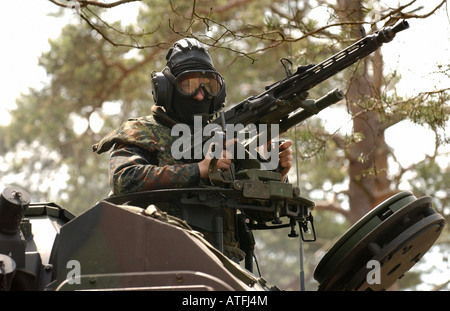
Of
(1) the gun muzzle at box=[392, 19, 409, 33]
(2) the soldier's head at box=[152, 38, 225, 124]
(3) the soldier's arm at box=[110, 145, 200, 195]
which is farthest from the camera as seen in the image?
(2) the soldier's head at box=[152, 38, 225, 124]

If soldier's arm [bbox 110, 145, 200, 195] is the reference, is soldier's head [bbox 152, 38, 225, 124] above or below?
above

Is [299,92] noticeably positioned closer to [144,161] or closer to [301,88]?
[301,88]

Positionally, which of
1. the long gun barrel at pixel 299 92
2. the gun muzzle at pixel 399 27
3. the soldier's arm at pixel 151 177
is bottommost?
the soldier's arm at pixel 151 177

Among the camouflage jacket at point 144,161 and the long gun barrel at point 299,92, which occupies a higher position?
the long gun barrel at point 299,92

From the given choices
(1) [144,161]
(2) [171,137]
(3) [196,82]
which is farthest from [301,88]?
(1) [144,161]

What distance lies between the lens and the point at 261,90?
65.7 feet

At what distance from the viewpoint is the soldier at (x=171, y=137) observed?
618 centimetres

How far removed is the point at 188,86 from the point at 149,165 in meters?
1.05

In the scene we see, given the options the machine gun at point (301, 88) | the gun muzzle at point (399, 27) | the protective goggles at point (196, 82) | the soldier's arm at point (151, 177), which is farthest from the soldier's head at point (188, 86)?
the gun muzzle at point (399, 27)

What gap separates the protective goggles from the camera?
707 cm

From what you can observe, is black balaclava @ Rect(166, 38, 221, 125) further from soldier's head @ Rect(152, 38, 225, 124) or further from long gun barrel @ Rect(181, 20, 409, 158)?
long gun barrel @ Rect(181, 20, 409, 158)

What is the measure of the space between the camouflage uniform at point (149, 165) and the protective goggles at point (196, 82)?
0.94ft

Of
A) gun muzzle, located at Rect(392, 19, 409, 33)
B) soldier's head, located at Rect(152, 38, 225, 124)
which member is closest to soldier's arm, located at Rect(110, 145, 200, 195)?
soldier's head, located at Rect(152, 38, 225, 124)

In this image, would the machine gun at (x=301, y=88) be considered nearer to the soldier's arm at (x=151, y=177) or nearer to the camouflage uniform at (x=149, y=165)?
the camouflage uniform at (x=149, y=165)
